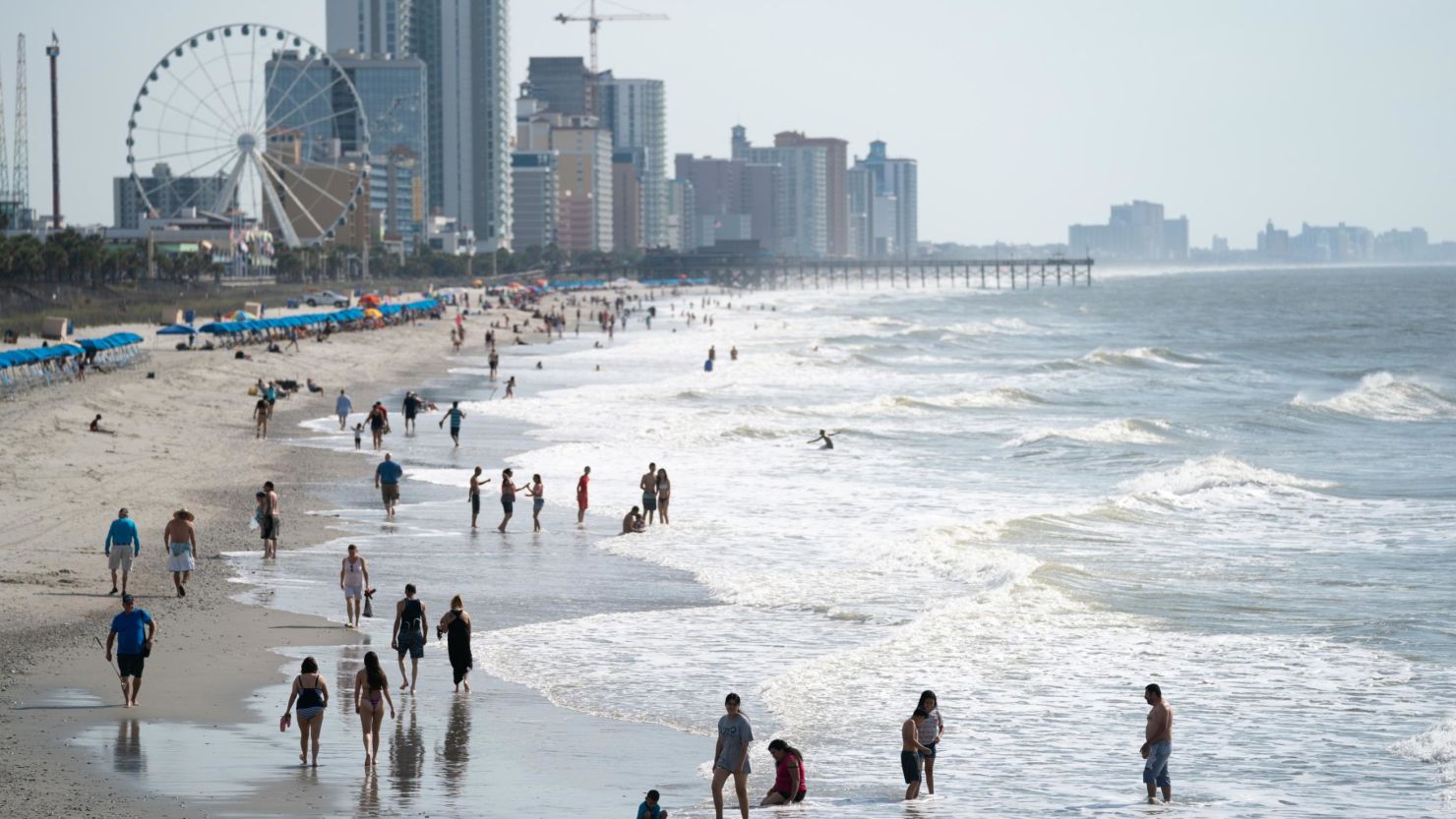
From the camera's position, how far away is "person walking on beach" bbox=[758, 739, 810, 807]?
13.5 metres

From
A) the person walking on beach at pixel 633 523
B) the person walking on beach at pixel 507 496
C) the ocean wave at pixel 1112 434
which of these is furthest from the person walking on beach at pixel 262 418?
the ocean wave at pixel 1112 434

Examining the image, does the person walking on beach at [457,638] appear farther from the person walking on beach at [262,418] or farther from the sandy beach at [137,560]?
the person walking on beach at [262,418]

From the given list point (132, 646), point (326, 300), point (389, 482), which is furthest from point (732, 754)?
point (326, 300)

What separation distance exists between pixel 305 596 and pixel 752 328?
90.2 meters

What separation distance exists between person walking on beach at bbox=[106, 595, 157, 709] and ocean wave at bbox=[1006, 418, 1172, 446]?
2952 cm

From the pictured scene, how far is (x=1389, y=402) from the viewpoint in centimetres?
5616

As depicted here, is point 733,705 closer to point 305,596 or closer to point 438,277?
point 305,596

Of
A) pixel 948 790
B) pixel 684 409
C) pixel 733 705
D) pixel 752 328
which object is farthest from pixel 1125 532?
pixel 752 328

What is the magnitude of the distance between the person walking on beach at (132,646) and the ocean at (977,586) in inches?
116

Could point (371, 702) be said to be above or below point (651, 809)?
above

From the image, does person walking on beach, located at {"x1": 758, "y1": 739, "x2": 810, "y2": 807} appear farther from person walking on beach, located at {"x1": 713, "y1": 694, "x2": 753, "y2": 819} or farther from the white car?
the white car

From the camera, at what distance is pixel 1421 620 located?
69.5ft

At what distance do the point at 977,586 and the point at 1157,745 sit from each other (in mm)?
9249

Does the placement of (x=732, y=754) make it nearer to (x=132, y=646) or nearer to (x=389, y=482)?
(x=132, y=646)
